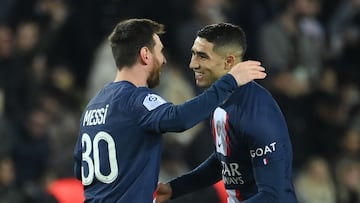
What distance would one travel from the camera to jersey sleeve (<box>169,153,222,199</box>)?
7305mm

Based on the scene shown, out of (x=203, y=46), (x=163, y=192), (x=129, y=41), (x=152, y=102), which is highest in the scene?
(x=129, y=41)

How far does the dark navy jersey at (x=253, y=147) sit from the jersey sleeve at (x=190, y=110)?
0.78 ft

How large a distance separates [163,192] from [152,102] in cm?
80

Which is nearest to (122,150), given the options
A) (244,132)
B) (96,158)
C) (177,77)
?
(96,158)

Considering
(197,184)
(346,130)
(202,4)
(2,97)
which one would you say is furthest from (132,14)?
(197,184)

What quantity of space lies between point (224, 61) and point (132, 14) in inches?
227

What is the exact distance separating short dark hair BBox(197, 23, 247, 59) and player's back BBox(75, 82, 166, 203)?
49cm

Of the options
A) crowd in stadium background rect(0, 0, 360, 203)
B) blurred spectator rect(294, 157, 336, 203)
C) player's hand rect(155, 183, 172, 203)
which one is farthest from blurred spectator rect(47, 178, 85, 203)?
blurred spectator rect(294, 157, 336, 203)

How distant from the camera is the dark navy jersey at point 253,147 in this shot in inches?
261

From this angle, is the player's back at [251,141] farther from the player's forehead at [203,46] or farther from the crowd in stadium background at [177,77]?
the crowd in stadium background at [177,77]

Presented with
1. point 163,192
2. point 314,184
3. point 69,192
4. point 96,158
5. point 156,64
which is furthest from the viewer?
point 314,184

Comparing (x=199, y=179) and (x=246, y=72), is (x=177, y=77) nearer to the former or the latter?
(x=199, y=179)

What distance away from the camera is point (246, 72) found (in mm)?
6629

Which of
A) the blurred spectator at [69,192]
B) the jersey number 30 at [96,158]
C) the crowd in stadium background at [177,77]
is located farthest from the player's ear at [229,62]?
the crowd in stadium background at [177,77]
